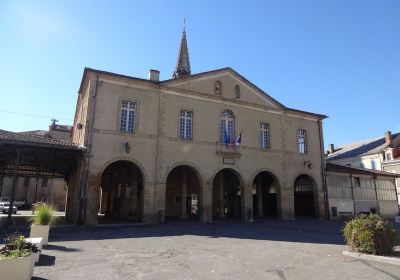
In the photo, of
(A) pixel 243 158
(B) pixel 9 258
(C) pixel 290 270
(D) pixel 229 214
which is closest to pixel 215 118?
(A) pixel 243 158

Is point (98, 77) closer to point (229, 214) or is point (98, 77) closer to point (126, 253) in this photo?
point (126, 253)

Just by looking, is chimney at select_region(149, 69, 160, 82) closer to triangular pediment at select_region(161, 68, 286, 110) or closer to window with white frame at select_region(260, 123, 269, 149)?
triangular pediment at select_region(161, 68, 286, 110)

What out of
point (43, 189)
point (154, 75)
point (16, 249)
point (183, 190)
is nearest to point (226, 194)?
point (183, 190)

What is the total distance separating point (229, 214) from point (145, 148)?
1291 centimetres

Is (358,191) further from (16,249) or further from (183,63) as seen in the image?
(16,249)

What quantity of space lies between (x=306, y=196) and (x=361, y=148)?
24.4m

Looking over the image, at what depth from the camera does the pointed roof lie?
28.1 meters

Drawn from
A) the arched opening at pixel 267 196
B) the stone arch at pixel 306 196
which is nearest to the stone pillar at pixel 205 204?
the arched opening at pixel 267 196

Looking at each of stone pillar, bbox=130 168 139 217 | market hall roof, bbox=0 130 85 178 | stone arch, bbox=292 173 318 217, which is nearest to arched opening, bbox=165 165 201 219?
stone pillar, bbox=130 168 139 217

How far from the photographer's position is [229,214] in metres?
28.2

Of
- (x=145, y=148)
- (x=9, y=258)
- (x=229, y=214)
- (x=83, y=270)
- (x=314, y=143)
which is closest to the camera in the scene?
(x=9, y=258)

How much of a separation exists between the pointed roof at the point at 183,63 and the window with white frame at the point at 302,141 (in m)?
11.2

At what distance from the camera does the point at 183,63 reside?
28703 mm

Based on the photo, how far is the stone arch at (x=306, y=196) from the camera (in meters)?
24.8
